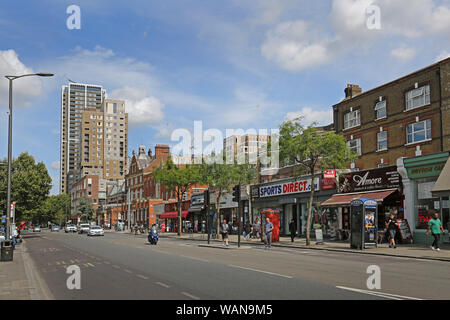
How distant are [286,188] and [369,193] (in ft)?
37.6

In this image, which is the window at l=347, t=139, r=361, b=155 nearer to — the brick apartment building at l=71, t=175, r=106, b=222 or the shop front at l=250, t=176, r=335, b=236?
the shop front at l=250, t=176, r=335, b=236

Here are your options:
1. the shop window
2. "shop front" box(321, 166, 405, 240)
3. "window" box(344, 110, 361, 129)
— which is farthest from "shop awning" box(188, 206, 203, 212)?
the shop window

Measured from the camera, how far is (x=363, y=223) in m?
25.2

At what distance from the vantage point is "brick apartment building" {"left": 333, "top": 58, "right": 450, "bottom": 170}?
30.7 metres

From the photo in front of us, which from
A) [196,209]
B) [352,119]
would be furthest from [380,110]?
[196,209]

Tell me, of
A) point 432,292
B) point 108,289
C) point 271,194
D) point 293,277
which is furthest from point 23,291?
point 271,194

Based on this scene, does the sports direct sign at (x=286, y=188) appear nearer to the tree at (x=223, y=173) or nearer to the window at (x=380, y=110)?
the tree at (x=223, y=173)

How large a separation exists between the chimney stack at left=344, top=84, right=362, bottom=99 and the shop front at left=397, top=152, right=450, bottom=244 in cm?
1268

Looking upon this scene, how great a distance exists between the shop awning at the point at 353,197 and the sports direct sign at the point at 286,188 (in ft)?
13.2

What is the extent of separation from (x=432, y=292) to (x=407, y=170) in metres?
20.1

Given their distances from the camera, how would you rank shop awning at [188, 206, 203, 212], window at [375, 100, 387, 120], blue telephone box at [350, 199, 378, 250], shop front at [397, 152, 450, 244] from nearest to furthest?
blue telephone box at [350, 199, 378, 250] < shop front at [397, 152, 450, 244] < window at [375, 100, 387, 120] < shop awning at [188, 206, 203, 212]

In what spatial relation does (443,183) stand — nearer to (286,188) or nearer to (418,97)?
(418,97)

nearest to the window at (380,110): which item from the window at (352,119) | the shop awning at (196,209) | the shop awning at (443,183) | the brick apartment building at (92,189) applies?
the window at (352,119)

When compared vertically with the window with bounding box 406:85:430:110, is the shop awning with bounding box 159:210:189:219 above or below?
below
